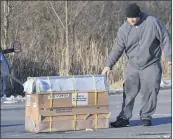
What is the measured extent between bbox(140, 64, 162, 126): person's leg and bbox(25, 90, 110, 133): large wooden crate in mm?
731

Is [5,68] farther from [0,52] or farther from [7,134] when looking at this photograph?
[7,134]

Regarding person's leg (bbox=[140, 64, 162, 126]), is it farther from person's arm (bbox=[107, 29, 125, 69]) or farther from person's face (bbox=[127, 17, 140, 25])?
person's face (bbox=[127, 17, 140, 25])

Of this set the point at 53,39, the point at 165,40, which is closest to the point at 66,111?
the point at 165,40

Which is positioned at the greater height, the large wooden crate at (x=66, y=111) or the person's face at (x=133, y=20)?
the person's face at (x=133, y=20)

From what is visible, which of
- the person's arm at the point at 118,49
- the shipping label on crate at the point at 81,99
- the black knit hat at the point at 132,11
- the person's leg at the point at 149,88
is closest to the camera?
the shipping label on crate at the point at 81,99

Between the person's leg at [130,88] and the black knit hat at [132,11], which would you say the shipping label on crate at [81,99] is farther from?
the black knit hat at [132,11]

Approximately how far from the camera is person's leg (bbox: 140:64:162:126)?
11259mm

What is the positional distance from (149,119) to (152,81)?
1.87 feet

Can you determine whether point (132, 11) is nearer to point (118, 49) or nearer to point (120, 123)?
point (118, 49)

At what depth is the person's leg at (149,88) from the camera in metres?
11.3

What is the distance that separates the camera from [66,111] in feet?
34.9

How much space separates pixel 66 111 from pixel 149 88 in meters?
1.44

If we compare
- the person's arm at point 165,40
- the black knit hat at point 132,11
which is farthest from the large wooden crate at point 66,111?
the black knit hat at point 132,11

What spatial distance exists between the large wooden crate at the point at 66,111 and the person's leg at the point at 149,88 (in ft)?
2.40
